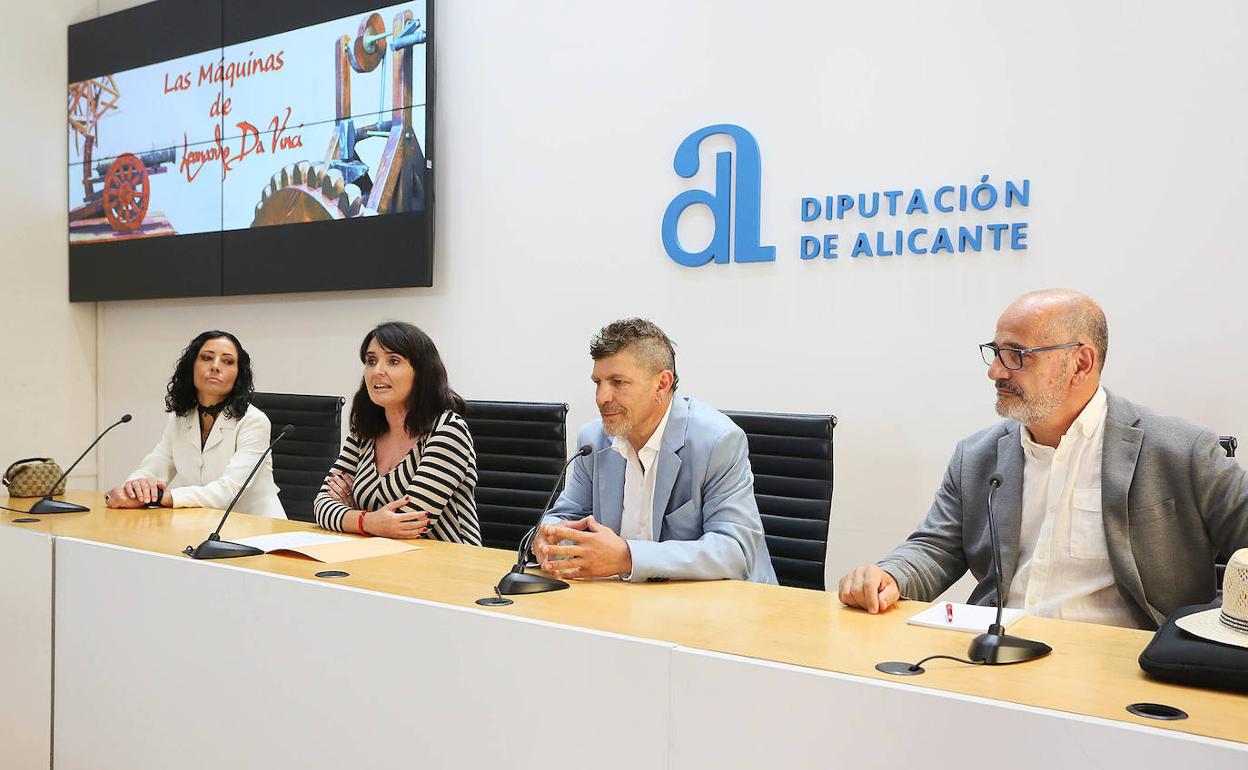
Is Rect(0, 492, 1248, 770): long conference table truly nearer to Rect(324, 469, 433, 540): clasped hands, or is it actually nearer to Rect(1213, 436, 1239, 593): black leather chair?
Rect(324, 469, 433, 540): clasped hands

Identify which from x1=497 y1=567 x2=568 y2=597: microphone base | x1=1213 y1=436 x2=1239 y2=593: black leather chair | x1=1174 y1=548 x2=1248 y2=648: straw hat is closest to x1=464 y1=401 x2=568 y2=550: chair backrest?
x1=497 y1=567 x2=568 y2=597: microphone base

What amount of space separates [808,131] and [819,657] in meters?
2.46

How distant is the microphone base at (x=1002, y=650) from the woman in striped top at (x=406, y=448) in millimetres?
1629

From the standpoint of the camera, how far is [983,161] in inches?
→ 127

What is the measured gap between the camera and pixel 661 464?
2381 millimetres

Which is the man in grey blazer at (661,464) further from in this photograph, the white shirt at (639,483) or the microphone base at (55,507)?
the microphone base at (55,507)

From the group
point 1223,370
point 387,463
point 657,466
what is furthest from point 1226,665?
point 387,463

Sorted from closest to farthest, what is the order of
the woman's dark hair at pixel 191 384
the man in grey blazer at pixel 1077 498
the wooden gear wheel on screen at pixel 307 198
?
the man in grey blazer at pixel 1077 498
the woman's dark hair at pixel 191 384
the wooden gear wheel on screen at pixel 307 198

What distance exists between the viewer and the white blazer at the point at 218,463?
3219 mm

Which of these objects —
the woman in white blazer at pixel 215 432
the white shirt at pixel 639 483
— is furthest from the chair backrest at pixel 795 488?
the woman in white blazer at pixel 215 432

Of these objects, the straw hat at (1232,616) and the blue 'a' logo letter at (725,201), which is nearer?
the straw hat at (1232,616)

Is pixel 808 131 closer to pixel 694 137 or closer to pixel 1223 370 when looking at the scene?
pixel 694 137

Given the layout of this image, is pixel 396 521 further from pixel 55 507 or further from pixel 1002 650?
pixel 1002 650

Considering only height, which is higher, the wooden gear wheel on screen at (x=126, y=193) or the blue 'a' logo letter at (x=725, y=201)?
Result: the wooden gear wheel on screen at (x=126, y=193)
